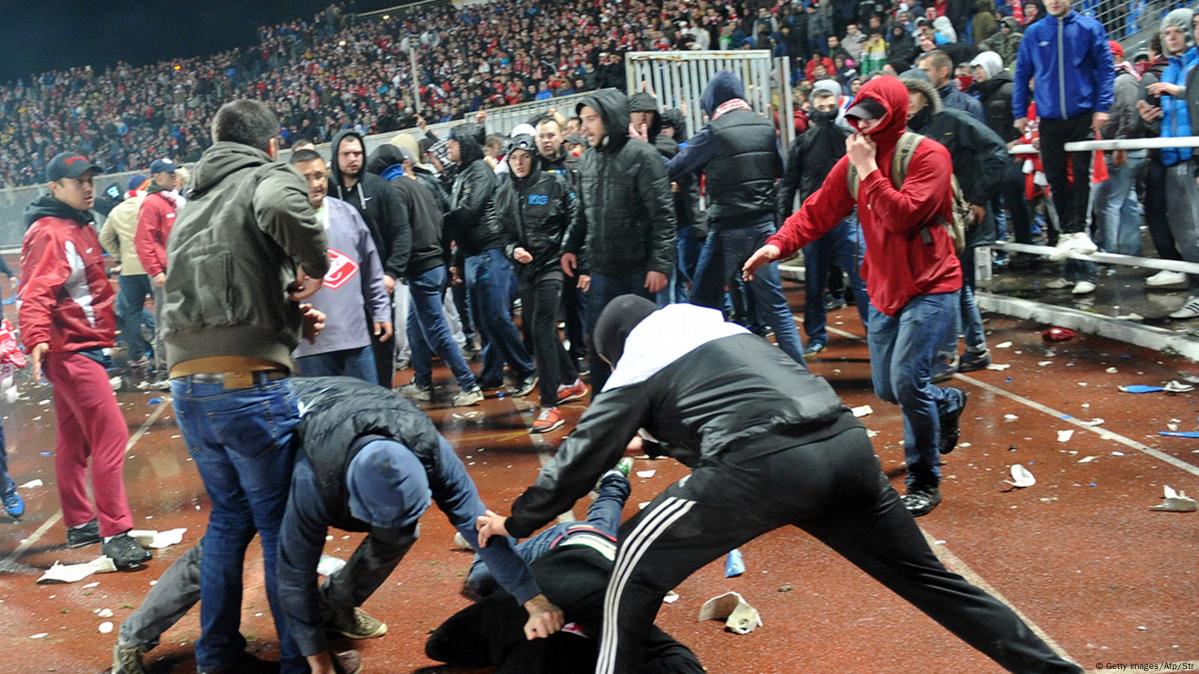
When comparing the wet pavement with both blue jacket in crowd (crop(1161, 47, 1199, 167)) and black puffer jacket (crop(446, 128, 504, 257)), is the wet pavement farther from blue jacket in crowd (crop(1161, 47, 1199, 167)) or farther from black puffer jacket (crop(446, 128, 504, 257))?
black puffer jacket (crop(446, 128, 504, 257))

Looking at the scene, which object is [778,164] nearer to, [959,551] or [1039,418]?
[1039,418]

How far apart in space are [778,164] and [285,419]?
5.22 metres

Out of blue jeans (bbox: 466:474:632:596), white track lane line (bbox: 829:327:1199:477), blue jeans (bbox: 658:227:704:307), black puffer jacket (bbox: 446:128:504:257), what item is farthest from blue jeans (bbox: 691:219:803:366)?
blue jeans (bbox: 466:474:632:596)

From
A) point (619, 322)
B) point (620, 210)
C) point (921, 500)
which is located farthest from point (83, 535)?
point (921, 500)

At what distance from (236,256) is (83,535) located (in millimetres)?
3478

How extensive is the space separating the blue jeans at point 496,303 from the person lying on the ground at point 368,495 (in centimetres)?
489

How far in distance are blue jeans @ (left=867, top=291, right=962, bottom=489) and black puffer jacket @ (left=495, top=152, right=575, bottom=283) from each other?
9.90ft

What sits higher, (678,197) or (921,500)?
(678,197)

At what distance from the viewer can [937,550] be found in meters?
5.03

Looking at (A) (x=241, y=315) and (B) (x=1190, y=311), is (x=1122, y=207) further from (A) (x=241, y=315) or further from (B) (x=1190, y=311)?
(A) (x=241, y=315)

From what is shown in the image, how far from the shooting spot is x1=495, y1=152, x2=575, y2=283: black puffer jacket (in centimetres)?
812

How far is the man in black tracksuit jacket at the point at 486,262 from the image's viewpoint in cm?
919

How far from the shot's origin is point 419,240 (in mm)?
8617

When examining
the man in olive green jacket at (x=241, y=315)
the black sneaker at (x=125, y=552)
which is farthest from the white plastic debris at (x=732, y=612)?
the black sneaker at (x=125, y=552)
